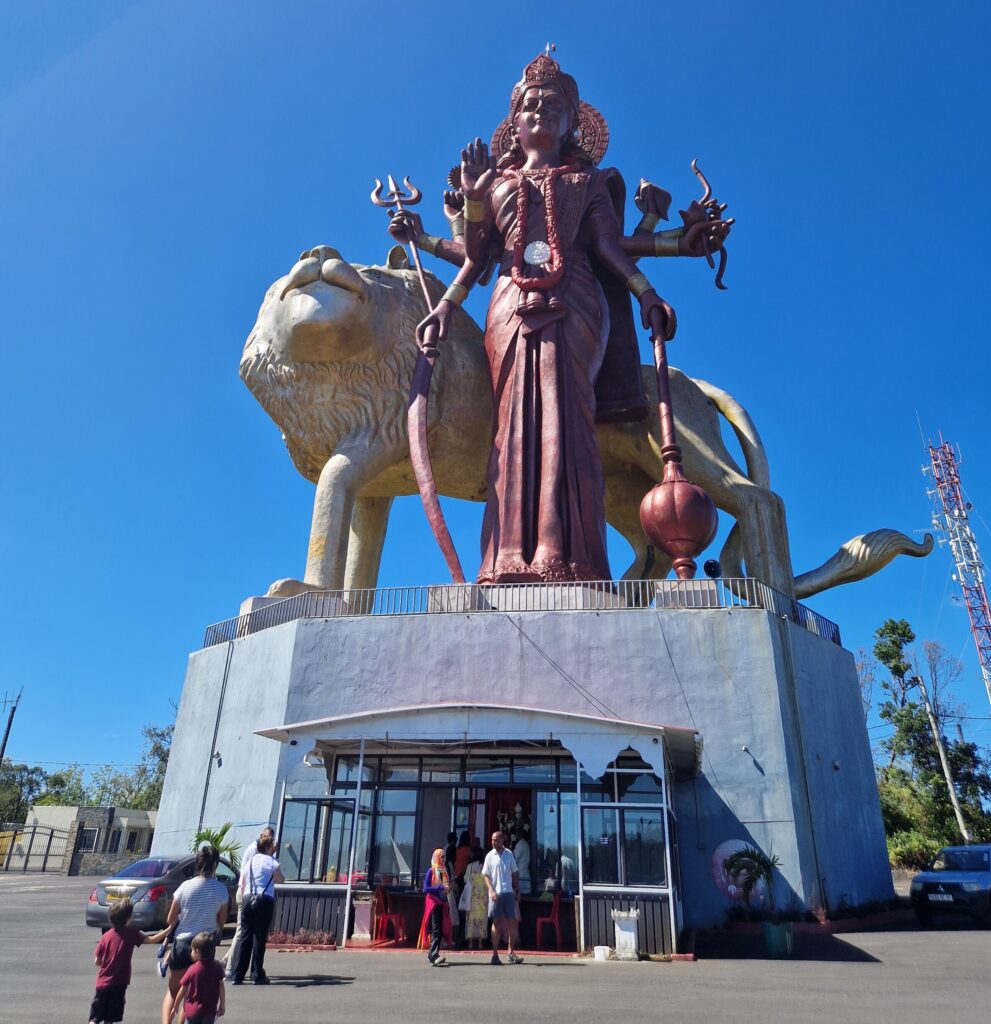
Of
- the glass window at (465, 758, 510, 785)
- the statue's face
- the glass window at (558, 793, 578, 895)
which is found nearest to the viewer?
the glass window at (558, 793, 578, 895)

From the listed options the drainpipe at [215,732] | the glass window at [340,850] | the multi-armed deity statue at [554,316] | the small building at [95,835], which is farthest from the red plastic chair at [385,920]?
the small building at [95,835]

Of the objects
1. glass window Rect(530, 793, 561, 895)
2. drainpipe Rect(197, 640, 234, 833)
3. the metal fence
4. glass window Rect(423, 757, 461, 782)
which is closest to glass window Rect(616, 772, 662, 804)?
glass window Rect(530, 793, 561, 895)

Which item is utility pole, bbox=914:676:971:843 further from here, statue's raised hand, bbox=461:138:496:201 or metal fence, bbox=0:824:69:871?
metal fence, bbox=0:824:69:871

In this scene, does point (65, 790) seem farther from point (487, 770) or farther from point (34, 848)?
point (487, 770)

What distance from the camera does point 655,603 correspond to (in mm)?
16359

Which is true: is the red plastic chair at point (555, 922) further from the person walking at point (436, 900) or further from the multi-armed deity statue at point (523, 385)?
the multi-armed deity statue at point (523, 385)

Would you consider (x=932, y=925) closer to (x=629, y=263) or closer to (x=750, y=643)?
(x=750, y=643)

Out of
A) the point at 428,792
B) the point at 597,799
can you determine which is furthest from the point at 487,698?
the point at 597,799

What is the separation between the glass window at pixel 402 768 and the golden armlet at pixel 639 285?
1293 centimetres

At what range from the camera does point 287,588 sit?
18406 mm

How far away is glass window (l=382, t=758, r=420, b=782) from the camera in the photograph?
1325cm

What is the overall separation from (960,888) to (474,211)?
18158mm

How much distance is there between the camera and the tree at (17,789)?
6259 centimetres

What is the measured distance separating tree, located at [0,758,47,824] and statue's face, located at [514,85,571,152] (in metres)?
60.4
